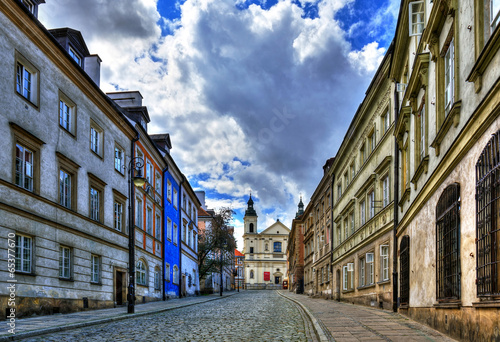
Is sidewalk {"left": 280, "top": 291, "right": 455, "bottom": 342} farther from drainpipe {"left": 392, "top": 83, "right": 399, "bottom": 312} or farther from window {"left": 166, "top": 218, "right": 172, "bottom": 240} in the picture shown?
window {"left": 166, "top": 218, "right": 172, "bottom": 240}

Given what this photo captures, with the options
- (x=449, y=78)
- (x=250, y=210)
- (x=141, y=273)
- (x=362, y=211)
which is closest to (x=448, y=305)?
(x=449, y=78)

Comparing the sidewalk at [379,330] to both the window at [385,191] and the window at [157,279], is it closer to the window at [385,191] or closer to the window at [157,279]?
the window at [385,191]

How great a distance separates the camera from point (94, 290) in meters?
20.5

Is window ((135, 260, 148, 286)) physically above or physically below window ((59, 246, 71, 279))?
below

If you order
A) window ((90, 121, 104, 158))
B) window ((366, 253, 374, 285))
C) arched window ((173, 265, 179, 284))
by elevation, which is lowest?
arched window ((173, 265, 179, 284))

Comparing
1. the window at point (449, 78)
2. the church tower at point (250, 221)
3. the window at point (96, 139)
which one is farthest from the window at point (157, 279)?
the church tower at point (250, 221)

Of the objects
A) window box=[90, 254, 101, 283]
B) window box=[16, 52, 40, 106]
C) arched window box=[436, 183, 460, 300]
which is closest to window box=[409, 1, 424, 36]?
arched window box=[436, 183, 460, 300]

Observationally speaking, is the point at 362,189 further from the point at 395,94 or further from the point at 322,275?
the point at 322,275

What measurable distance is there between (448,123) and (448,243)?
227cm

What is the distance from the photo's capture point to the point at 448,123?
9336 millimetres

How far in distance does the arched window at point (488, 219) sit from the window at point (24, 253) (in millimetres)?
12610

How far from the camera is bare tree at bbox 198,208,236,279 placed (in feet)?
170

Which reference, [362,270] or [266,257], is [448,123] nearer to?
[362,270]

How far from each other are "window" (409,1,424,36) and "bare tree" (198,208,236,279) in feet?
132
